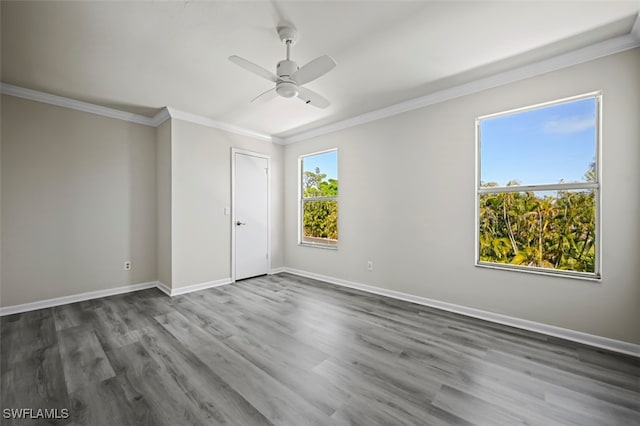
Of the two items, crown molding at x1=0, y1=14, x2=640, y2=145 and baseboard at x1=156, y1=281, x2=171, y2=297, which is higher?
crown molding at x1=0, y1=14, x2=640, y2=145

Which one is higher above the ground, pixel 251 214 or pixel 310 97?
pixel 310 97

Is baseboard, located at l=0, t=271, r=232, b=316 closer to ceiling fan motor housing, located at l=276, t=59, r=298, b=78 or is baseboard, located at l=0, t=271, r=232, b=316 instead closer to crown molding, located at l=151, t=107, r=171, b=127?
crown molding, located at l=151, t=107, r=171, b=127

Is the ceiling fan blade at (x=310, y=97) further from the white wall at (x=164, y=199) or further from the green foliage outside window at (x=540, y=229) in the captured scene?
the white wall at (x=164, y=199)

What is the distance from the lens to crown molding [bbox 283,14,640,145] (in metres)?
2.27

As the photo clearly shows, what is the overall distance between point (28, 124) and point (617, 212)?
6144mm

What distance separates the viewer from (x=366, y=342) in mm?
2465

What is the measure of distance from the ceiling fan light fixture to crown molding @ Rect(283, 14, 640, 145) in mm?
1832

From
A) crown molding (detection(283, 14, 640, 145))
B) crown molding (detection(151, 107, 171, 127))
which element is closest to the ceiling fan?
crown molding (detection(283, 14, 640, 145))

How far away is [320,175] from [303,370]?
11.1 ft

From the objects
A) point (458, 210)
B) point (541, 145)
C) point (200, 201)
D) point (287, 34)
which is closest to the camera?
point (287, 34)

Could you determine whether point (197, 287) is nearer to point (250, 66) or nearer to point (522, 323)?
point (250, 66)

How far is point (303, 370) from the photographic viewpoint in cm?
204

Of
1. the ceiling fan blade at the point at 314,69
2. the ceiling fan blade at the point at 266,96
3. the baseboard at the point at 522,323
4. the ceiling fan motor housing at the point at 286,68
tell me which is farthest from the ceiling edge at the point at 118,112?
the baseboard at the point at 522,323

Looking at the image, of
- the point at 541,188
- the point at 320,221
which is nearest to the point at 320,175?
the point at 320,221
